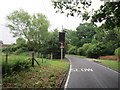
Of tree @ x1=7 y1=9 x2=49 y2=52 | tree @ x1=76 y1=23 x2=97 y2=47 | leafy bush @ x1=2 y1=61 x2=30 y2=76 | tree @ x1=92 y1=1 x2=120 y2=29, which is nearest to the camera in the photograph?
leafy bush @ x1=2 y1=61 x2=30 y2=76

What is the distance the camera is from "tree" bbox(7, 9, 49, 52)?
2441 centimetres

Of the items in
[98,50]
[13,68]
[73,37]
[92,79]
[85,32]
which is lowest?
[92,79]

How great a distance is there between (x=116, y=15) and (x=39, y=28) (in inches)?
835

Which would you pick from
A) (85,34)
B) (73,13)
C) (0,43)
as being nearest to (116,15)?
(73,13)

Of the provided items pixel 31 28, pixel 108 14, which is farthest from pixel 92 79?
pixel 31 28

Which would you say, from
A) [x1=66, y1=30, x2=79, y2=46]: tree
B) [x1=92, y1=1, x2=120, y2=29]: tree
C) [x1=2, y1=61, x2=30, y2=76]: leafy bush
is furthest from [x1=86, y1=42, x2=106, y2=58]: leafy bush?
[x1=2, y1=61, x2=30, y2=76]: leafy bush

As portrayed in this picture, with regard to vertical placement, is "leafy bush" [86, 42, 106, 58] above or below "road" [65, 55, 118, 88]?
above

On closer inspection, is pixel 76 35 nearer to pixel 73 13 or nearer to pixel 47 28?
pixel 47 28

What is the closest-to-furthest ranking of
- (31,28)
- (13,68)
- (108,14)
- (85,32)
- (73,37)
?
(13,68) → (108,14) → (31,28) → (85,32) → (73,37)

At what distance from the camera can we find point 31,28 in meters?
25.3

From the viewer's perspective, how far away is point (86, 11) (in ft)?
23.5

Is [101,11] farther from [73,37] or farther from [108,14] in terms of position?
[73,37]

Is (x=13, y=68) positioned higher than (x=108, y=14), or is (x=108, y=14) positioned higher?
(x=108, y=14)

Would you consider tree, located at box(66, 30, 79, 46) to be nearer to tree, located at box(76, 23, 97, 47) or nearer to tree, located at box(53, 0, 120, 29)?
tree, located at box(76, 23, 97, 47)
